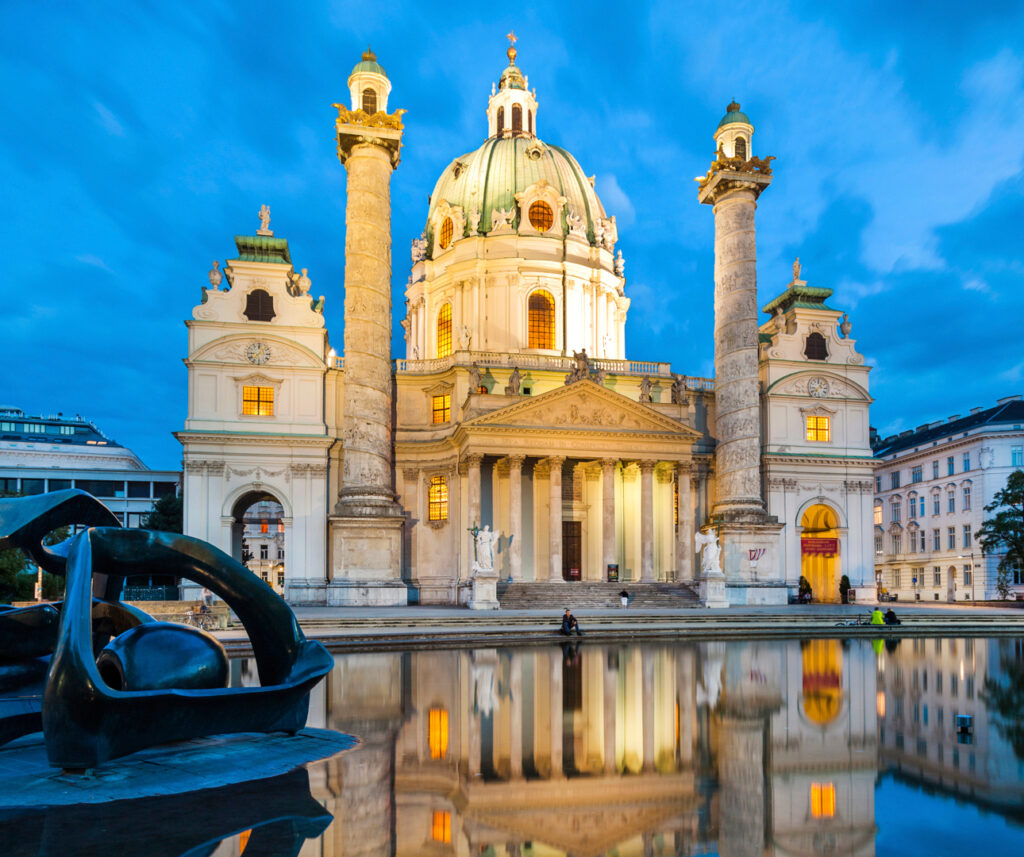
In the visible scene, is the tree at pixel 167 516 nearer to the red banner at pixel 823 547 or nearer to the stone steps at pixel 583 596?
the stone steps at pixel 583 596

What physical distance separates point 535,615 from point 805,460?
24.7m

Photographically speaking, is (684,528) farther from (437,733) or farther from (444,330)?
(437,733)

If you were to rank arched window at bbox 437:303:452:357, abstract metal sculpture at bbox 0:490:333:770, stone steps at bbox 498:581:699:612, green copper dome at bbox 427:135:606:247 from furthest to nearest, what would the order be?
green copper dome at bbox 427:135:606:247 → arched window at bbox 437:303:452:357 → stone steps at bbox 498:581:699:612 → abstract metal sculpture at bbox 0:490:333:770

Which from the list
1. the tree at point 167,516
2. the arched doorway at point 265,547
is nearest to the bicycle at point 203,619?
the tree at point 167,516

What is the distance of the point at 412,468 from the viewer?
47969 mm

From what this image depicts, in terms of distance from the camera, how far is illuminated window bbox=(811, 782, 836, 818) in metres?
7.75

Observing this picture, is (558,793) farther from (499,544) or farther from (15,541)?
(499,544)

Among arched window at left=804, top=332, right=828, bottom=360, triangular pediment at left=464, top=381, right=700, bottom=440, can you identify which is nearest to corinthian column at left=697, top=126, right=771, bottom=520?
triangular pediment at left=464, top=381, right=700, bottom=440

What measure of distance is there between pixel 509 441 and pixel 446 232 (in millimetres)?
22341

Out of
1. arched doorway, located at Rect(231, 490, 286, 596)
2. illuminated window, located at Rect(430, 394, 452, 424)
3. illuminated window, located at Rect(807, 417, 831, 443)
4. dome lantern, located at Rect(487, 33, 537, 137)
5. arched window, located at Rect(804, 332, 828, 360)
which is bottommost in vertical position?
arched doorway, located at Rect(231, 490, 286, 596)

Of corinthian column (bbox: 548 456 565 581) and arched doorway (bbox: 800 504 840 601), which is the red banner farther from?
corinthian column (bbox: 548 456 565 581)

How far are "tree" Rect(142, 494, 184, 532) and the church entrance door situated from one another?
26.8 meters

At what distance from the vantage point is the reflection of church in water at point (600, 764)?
7.11 metres

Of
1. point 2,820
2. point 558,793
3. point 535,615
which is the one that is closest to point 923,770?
point 558,793
